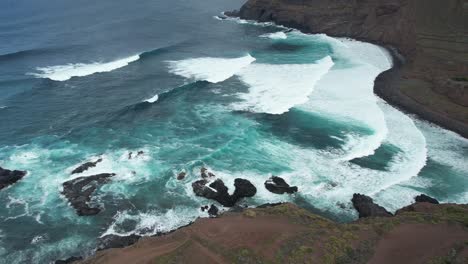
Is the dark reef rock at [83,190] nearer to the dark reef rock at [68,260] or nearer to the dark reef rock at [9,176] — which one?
the dark reef rock at [9,176]

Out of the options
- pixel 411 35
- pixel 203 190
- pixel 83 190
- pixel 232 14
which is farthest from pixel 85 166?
pixel 232 14

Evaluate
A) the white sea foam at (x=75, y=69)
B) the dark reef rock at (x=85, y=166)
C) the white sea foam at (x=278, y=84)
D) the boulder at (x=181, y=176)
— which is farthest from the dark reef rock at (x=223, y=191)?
the white sea foam at (x=75, y=69)

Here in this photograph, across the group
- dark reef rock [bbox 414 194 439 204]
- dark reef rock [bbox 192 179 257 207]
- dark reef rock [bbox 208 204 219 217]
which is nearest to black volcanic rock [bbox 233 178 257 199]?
dark reef rock [bbox 192 179 257 207]

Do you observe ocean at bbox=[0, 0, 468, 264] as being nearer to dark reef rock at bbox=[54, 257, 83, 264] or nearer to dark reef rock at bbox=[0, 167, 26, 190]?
dark reef rock at bbox=[0, 167, 26, 190]

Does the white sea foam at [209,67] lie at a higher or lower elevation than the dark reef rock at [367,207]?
higher

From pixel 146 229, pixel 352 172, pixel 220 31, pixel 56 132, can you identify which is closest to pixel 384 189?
pixel 352 172
